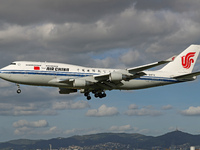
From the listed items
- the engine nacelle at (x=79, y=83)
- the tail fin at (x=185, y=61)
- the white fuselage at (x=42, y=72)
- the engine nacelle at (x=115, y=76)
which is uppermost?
the tail fin at (x=185, y=61)

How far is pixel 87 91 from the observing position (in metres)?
69.1

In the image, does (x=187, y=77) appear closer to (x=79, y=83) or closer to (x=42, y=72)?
(x=79, y=83)

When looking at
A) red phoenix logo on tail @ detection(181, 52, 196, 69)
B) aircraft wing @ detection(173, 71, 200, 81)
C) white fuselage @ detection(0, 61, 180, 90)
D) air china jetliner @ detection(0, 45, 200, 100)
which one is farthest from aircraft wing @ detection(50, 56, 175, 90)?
red phoenix logo on tail @ detection(181, 52, 196, 69)

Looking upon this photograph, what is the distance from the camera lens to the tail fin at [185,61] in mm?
72681

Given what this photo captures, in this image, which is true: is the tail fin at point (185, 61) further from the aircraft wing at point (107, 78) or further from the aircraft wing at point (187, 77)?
the aircraft wing at point (107, 78)

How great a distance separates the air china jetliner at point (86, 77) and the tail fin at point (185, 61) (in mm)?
3215

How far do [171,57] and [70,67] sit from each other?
1934 centimetres

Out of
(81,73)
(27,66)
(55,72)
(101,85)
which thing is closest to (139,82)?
(101,85)

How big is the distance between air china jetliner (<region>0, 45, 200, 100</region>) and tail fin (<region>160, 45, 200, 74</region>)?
10.5 feet

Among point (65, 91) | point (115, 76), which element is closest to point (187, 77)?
point (115, 76)

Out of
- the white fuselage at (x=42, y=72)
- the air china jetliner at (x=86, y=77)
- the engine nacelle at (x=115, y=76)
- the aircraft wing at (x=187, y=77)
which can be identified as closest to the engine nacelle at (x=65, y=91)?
the air china jetliner at (x=86, y=77)

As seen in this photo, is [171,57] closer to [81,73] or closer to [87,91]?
[81,73]

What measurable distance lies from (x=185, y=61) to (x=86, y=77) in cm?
2611

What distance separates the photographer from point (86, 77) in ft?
201
